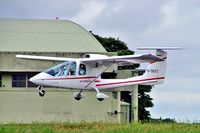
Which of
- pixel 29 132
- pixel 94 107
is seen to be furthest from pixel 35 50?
pixel 29 132

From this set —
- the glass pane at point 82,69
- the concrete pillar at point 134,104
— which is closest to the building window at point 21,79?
the concrete pillar at point 134,104

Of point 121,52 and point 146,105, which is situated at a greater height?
point 121,52

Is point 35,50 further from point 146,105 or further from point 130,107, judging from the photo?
point 146,105

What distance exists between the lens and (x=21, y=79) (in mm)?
60219

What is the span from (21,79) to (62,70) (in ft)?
35.5

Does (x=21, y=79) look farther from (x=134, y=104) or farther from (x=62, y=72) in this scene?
(x=62, y=72)

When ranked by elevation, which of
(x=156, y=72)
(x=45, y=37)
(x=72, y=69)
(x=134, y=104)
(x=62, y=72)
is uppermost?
(x=45, y=37)

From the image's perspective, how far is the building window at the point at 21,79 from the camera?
59203 mm

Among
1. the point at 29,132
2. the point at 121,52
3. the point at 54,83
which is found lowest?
the point at 29,132

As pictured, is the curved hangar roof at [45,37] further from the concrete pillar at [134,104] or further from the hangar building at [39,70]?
the concrete pillar at [134,104]

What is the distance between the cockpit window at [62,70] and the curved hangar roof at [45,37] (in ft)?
40.4

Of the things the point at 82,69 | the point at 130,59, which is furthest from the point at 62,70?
the point at 130,59

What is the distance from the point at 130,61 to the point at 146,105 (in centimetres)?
2373

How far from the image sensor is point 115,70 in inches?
2397
